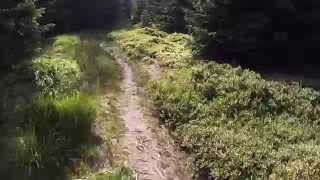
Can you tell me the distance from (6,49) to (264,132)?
23.3ft

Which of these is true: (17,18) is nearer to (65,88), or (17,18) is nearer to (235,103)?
(65,88)

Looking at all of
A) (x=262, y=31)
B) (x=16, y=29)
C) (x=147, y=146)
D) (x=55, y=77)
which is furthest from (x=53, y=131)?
(x=262, y=31)

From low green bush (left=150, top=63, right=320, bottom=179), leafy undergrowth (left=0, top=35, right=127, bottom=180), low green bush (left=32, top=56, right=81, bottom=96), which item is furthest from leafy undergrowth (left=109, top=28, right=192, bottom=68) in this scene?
leafy undergrowth (left=0, top=35, right=127, bottom=180)

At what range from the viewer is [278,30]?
64.9 ft

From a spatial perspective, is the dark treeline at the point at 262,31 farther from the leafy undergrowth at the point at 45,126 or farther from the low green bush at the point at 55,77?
the leafy undergrowth at the point at 45,126

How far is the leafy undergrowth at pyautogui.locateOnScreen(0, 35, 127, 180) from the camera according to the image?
10766 millimetres

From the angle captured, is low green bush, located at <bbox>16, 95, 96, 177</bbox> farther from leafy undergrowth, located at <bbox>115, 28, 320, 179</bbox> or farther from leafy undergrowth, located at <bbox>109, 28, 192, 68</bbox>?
leafy undergrowth, located at <bbox>109, 28, 192, 68</bbox>

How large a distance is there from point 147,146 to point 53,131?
2.56 meters

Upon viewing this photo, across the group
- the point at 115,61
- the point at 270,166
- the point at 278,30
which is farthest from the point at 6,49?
the point at 115,61

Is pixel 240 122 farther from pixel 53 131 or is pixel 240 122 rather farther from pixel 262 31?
pixel 262 31

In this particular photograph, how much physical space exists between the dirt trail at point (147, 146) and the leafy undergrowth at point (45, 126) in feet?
2.82

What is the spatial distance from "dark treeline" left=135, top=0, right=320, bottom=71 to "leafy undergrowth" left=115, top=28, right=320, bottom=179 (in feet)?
5.57

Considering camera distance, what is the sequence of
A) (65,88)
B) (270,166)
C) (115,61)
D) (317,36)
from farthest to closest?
(115,61)
(317,36)
(65,88)
(270,166)

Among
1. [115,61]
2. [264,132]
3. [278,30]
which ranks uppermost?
[278,30]
